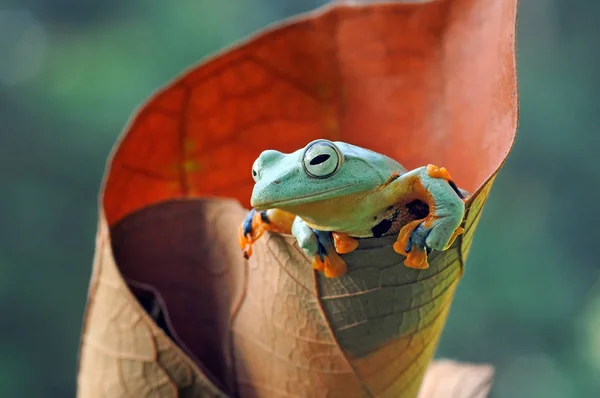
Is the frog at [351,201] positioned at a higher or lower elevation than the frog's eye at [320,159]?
lower

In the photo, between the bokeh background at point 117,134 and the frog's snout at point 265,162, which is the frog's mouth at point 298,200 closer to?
the frog's snout at point 265,162

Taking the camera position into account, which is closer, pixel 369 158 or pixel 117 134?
pixel 369 158

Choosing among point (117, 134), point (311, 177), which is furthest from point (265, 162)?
point (117, 134)

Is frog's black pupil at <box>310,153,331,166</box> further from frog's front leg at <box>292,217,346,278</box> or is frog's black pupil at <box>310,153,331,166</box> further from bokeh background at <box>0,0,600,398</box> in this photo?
bokeh background at <box>0,0,600,398</box>

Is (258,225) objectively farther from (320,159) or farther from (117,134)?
(117,134)

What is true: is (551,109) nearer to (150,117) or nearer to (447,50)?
(447,50)

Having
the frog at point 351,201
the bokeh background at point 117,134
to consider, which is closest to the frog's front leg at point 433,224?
the frog at point 351,201

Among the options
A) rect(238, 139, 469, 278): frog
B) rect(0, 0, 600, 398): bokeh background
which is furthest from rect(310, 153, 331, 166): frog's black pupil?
rect(0, 0, 600, 398): bokeh background
